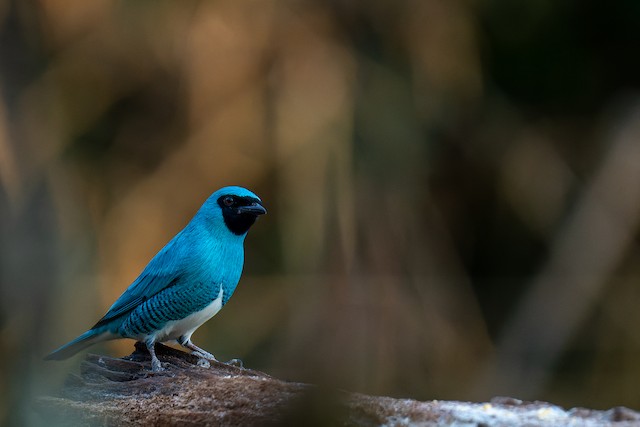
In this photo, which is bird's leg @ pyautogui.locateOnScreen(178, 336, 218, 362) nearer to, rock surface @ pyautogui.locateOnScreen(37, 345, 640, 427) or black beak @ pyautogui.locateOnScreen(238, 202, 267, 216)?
rock surface @ pyautogui.locateOnScreen(37, 345, 640, 427)

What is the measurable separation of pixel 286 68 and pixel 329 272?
48.7 inches

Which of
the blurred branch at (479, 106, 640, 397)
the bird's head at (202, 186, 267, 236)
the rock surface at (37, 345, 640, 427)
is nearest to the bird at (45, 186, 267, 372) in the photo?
the bird's head at (202, 186, 267, 236)

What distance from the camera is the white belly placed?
2488 millimetres

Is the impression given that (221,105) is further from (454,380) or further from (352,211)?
(454,380)

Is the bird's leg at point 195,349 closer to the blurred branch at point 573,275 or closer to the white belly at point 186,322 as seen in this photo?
the white belly at point 186,322

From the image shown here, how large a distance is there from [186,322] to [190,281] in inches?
4.0

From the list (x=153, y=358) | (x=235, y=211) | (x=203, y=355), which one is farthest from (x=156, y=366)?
(x=235, y=211)

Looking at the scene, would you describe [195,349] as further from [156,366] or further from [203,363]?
[156,366]

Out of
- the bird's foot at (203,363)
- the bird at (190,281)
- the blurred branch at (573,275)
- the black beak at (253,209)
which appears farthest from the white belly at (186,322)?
the blurred branch at (573,275)

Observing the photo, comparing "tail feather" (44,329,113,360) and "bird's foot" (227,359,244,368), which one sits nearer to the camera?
"bird's foot" (227,359,244,368)

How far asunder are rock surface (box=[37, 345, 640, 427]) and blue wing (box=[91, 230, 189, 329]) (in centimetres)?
31

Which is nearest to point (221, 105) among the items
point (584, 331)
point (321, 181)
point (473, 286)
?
point (321, 181)

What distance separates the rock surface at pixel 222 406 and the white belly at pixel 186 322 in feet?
0.74

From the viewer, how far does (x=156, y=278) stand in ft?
8.36
